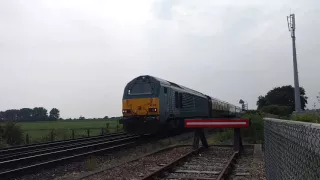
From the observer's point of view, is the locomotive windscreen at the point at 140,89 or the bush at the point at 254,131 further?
the locomotive windscreen at the point at 140,89

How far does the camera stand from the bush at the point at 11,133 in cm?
2602

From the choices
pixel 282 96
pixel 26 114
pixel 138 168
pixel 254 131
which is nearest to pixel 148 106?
pixel 254 131

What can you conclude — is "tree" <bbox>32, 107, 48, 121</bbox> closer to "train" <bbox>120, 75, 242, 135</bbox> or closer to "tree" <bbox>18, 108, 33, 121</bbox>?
"tree" <bbox>18, 108, 33, 121</bbox>

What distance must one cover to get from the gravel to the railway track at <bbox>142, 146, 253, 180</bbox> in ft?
1.82

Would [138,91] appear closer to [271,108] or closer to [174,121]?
[174,121]

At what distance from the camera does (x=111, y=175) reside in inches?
378

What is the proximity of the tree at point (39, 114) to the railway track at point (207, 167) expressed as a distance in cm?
9373

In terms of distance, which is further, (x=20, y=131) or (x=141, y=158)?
(x=20, y=131)

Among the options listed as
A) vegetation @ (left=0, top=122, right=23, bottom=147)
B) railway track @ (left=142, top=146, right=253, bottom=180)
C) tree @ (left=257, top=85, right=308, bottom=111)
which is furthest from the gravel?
tree @ (left=257, top=85, right=308, bottom=111)

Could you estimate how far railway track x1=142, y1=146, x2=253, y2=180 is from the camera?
30.0 feet

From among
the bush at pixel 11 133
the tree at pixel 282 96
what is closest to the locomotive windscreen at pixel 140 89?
the bush at pixel 11 133

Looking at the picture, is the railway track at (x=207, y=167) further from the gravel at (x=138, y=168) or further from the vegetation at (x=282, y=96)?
the vegetation at (x=282, y=96)

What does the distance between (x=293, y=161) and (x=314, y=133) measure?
900 mm

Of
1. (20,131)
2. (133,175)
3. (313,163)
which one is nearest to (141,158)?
(133,175)
